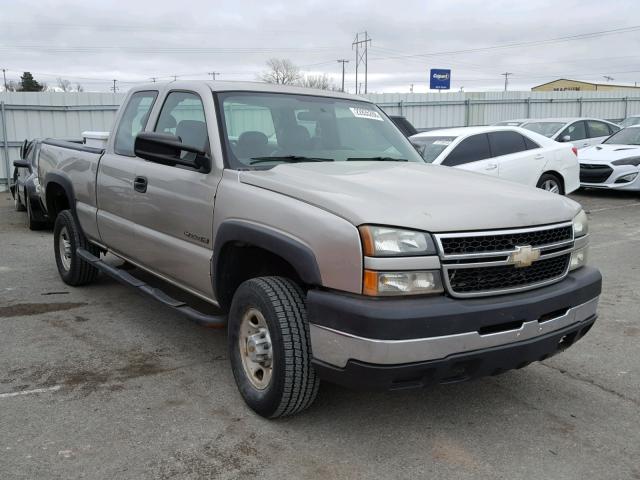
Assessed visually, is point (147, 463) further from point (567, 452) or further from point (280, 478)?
point (567, 452)

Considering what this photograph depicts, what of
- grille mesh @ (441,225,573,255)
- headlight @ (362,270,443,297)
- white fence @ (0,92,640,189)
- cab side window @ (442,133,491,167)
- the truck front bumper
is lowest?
the truck front bumper

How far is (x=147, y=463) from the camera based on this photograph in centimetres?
301

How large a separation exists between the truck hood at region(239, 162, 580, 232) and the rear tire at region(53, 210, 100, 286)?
300 centimetres

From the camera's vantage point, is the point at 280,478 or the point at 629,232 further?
the point at 629,232

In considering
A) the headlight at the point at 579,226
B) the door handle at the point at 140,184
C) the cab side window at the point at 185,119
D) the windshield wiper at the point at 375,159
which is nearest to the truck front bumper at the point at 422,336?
the headlight at the point at 579,226

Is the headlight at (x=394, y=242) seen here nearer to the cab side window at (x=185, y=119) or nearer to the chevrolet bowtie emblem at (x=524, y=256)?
the chevrolet bowtie emblem at (x=524, y=256)

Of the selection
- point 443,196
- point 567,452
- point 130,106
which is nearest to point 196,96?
point 130,106

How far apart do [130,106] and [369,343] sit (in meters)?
3.52

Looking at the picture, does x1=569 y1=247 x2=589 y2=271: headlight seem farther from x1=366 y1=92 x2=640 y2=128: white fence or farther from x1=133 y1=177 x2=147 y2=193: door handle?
x1=366 y1=92 x2=640 y2=128: white fence

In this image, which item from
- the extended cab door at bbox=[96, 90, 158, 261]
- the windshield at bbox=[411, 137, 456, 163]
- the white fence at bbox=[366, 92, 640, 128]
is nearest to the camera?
the extended cab door at bbox=[96, 90, 158, 261]

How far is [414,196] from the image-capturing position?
313 centimetres

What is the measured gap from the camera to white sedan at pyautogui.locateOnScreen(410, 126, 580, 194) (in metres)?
9.27

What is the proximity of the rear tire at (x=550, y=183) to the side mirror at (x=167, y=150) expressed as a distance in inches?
305

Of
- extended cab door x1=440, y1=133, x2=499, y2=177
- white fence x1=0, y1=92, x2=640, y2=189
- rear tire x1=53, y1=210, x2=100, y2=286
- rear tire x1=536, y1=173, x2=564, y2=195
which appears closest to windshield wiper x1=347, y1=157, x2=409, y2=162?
rear tire x1=53, y1=210, x2=100, y2=286
